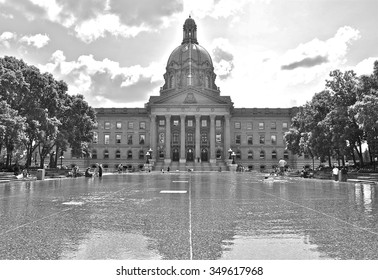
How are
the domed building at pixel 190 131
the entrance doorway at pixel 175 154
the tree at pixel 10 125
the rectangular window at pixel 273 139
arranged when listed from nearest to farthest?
the tree at pixel 10 125 → the domed building at pixel 190 131 → the entrance doorway at pixel 175 154 → the rectangular window at pixel 273 139

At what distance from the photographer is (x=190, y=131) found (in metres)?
102

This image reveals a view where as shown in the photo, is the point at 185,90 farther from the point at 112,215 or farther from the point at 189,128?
the point at 112,215

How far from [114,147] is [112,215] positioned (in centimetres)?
10020

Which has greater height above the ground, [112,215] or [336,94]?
[336,94]

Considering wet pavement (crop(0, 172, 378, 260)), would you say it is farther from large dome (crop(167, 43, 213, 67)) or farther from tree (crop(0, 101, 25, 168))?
large dome (crop(167, 43, 213, 67))

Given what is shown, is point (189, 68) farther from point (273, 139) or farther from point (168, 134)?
point (273, 139)

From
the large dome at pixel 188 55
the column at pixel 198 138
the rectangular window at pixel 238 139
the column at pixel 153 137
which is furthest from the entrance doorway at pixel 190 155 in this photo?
the large dome at pixel 188 55

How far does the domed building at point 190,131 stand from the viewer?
9825 centimetres

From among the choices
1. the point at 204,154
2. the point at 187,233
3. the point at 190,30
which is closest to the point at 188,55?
the point at 190,30

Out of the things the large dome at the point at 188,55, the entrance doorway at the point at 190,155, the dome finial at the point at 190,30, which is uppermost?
the dome finial at the point at 190,30

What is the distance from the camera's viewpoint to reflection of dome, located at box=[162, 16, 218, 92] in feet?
381

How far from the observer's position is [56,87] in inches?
1865

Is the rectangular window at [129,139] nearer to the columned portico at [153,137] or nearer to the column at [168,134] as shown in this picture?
the columned portico at [153,137]
